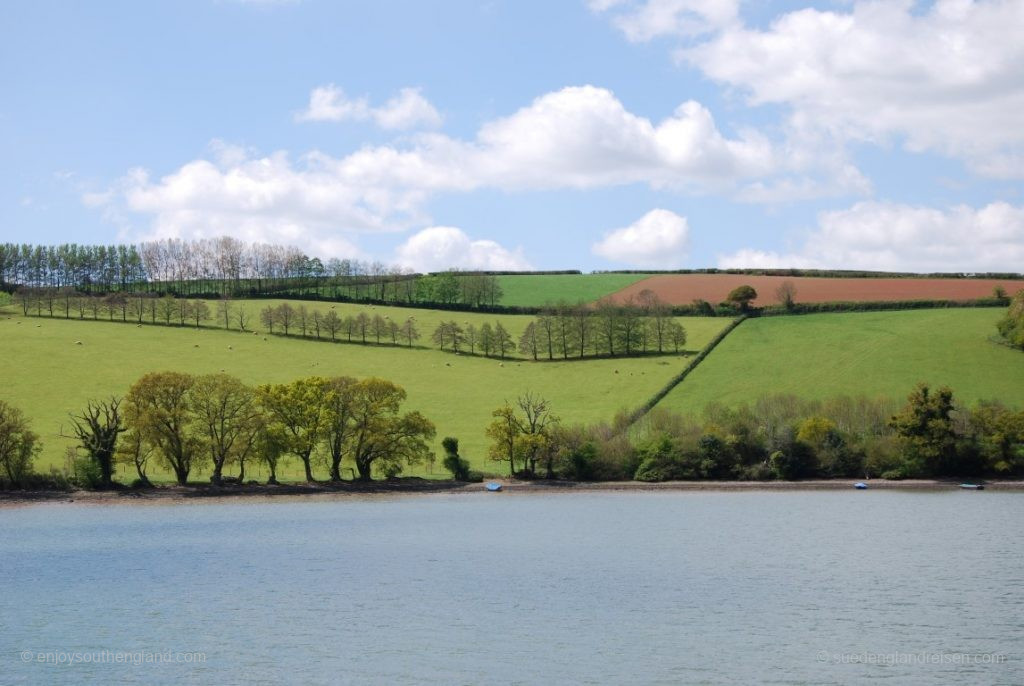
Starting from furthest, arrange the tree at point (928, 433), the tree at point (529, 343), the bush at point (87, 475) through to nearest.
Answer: the tree at point (529, 343)
the tree at point (928, 433)
the bush at point (87, 475)

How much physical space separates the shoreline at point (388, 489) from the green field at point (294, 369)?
7124 millimetres

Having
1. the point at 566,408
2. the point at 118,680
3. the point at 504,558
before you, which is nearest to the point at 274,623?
the point at 118,680

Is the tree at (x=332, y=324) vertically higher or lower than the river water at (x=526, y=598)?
higher

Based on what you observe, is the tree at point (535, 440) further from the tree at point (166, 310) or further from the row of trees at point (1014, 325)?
the tree at point (166, 310)

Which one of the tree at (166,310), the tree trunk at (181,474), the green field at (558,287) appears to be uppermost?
the green field at (558,287)

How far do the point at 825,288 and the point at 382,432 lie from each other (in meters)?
86.6

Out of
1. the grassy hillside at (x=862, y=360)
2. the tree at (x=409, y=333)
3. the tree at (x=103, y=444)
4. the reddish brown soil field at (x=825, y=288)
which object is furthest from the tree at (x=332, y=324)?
the tree at (x=103, y=444)

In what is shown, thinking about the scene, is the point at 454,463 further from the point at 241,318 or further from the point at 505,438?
the point at 241,318

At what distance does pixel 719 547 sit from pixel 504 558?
38.4 feet

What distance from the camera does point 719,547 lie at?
51844mm

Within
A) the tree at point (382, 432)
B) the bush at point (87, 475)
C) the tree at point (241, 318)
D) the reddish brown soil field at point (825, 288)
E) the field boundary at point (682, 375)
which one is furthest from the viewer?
the tree at point (241, 318)

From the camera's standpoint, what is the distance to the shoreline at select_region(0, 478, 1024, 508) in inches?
3221

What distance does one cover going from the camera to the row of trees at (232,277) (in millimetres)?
174000

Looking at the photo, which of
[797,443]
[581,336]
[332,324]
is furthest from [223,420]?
[581,336]
